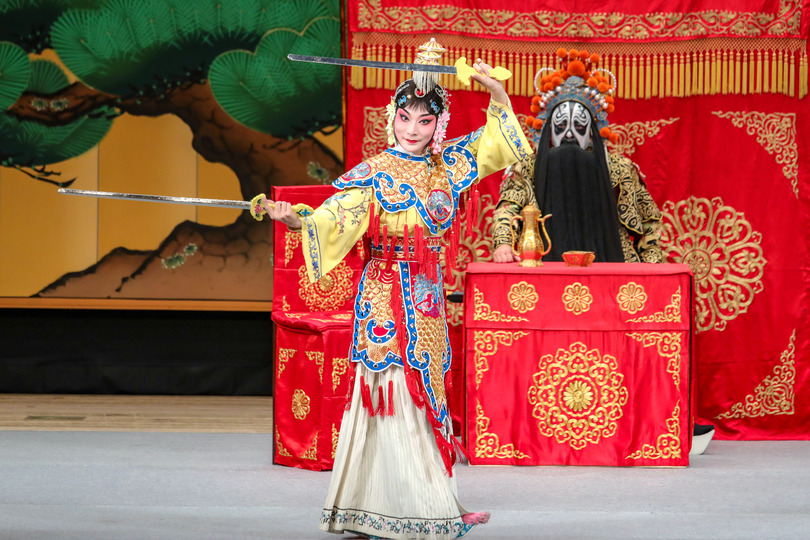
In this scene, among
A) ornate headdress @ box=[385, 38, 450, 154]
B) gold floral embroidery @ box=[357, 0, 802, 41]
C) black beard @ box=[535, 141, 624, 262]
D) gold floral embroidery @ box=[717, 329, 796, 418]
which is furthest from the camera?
gold floral embroidery @ box=[717, 329, 796, 418]

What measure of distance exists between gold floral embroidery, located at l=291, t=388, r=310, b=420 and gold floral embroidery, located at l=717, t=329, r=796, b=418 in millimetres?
1989

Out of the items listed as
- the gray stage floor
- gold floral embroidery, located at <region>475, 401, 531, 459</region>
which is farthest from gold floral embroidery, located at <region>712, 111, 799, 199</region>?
gold floral embroidery, located at <region>475, 401, 531, 459</region>

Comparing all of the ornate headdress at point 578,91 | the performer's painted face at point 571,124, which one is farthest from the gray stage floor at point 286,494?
the ornate headdress at point 578,91

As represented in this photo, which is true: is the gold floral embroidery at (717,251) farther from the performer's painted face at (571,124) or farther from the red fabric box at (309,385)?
the red fabric box at (309,385)

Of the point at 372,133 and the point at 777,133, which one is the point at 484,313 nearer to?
the point at 372,133

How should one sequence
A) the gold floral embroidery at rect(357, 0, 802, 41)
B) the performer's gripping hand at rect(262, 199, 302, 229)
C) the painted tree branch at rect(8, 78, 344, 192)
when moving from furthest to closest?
the painted tree branch at rect(8, 78, 344, 192) → the gold floral embroidery at rect(357, 0, 802, 41) → the performer's gripping hand at rect(262, 199, 302, 229)

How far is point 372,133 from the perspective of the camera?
16.0ft

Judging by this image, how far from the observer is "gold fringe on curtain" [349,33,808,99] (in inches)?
190

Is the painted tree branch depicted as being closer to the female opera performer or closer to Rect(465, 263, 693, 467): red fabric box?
Rect(465, 263, 693, 467): red fabric box

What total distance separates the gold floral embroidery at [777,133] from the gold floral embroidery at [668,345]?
1289mm

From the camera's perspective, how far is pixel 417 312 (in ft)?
9.63

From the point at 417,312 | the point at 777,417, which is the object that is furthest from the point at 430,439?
the point at 777,417

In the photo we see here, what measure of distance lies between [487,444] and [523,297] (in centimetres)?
57

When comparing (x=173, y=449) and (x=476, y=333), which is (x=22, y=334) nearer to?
(x=173, y=449)
